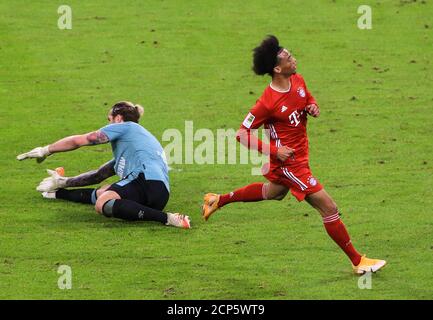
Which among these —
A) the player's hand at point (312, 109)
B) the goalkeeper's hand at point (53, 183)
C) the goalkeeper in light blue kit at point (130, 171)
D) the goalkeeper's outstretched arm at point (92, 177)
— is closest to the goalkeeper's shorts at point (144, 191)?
the goalkeeper in light blue kit at point (130, 171)

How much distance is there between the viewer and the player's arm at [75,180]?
15.8m

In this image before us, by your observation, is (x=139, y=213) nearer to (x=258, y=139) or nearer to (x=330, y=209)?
(x=258, y=139)

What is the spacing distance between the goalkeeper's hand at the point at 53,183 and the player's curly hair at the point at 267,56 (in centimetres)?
394

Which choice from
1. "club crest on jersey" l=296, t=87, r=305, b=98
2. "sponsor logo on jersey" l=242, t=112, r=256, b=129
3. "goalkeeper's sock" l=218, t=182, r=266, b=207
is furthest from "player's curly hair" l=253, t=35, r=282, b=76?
"goalkeeper's sock" l=218, t=182, r=266, b=207

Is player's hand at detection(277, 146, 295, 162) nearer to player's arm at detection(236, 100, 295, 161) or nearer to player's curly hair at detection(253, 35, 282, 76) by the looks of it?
player's arm at detection(236, 100, 295, 161)

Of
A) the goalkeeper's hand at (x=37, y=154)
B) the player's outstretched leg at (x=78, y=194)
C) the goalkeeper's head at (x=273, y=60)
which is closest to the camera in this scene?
the goalkeeper's head at (x=273, y=60)

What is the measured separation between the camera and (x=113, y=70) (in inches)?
878

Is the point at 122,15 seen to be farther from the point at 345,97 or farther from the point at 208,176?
the point at 208,176

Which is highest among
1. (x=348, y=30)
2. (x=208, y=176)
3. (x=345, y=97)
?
(x=348, y=30)

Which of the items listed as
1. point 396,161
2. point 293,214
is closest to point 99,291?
point 293,214

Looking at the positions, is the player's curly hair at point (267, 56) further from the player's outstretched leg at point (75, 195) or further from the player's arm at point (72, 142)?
the player's outstretched leg at point (75, 195)

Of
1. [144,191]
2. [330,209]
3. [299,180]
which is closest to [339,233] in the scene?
[330,209]

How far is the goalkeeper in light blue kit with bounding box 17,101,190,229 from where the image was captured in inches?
577

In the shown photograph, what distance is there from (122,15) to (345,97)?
639 centimetres
